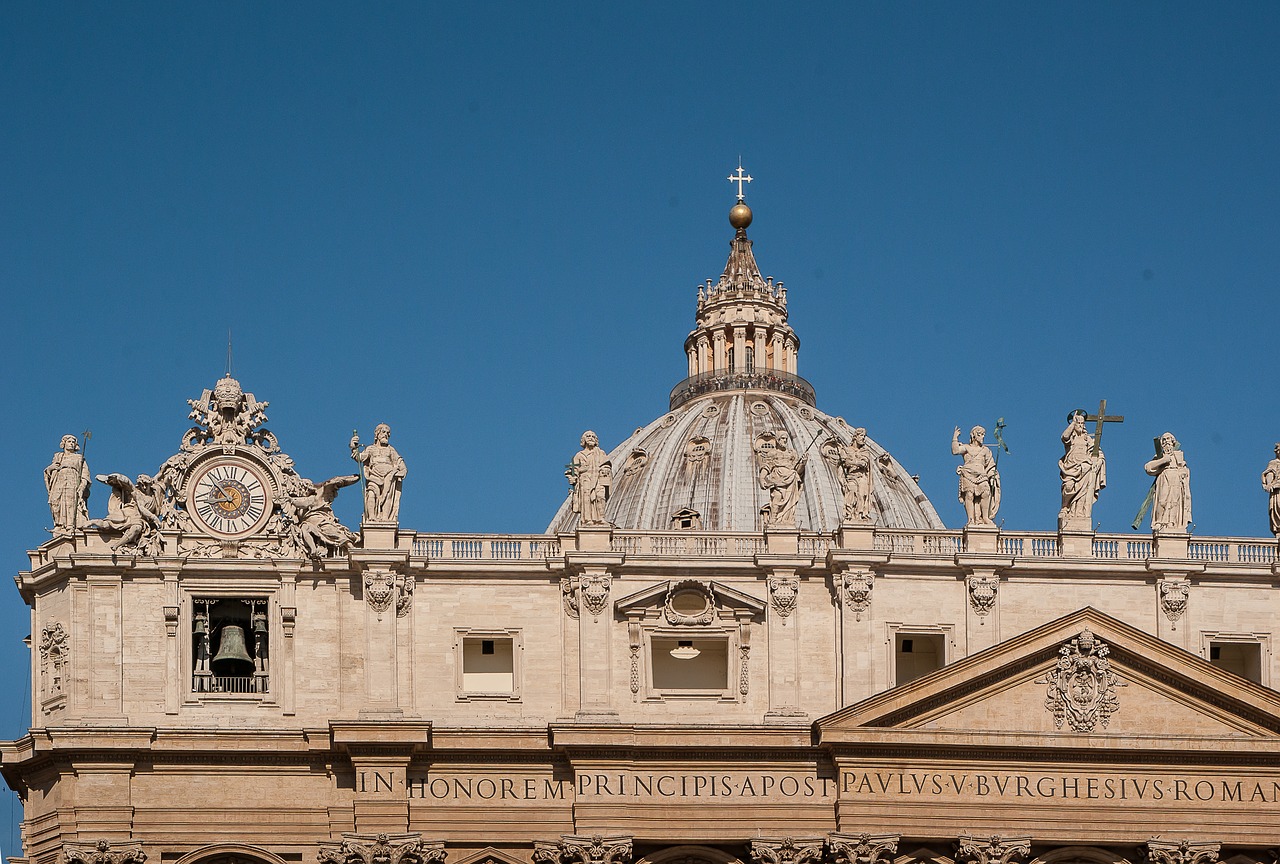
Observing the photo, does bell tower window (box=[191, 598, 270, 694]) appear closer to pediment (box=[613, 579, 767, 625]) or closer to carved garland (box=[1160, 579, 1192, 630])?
pediment (box=[613, 579, 767, 625])

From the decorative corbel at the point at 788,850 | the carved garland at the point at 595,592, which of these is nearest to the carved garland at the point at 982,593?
the decorative corbel at the point at 788,850

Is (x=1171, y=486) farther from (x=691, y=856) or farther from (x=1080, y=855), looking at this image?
(x=691, y=856)

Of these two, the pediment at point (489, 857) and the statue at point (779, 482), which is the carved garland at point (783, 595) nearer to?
the statue at point (779, 482)

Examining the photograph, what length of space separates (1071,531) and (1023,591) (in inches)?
85.2

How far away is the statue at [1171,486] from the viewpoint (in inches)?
3066

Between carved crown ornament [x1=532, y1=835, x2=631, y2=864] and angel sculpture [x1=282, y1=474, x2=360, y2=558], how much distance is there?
970 centimetres

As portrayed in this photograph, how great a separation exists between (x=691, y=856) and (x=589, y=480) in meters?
10.1

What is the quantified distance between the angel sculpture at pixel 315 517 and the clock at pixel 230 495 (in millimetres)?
693

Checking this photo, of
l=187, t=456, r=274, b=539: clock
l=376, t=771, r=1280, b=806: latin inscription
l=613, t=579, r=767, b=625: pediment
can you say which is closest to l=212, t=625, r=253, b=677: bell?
l=187, t=456, r=274, b=539: clock

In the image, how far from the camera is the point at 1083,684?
75.4 metres

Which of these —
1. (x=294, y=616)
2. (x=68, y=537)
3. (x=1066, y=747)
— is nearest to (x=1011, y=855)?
(x=1066, y=747)

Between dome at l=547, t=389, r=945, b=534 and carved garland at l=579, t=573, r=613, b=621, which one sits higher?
dome at l=547, t=389, r=945, b=534

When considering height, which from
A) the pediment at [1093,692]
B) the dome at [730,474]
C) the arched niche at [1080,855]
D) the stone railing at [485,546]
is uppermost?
the dome at [730,474]

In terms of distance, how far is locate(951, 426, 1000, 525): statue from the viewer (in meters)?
77.2
